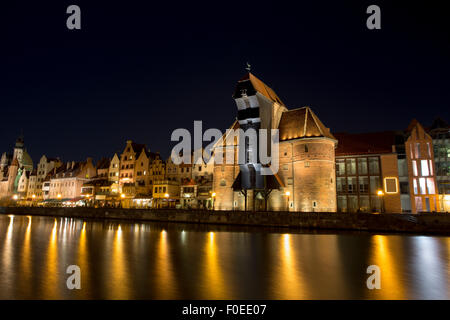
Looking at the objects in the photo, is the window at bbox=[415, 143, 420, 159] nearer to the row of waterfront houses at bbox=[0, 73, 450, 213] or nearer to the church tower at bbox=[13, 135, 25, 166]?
the row of waterfront houses at bbox=[0, 73, 450, 213]

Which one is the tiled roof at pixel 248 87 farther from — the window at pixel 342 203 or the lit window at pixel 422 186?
the lit window at pixel 422 186

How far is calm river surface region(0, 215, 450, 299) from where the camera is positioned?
10.1 meters

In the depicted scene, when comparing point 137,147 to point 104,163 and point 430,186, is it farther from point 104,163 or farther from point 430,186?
point 430,186

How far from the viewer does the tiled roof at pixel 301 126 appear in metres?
39.9

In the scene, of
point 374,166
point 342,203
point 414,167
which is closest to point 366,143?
point 374,166

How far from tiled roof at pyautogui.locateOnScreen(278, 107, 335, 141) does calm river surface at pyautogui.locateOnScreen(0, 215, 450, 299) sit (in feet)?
68.5

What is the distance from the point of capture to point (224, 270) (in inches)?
541

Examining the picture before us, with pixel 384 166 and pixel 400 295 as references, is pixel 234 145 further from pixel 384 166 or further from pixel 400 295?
pixel 400 295

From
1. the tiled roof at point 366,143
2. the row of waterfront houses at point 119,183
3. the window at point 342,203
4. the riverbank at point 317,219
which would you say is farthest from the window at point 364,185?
the row of waterfront houses at point 119,183

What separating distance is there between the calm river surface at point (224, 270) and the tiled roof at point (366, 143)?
76.3ft

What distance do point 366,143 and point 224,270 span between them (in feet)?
125

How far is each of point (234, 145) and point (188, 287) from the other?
1435 inches

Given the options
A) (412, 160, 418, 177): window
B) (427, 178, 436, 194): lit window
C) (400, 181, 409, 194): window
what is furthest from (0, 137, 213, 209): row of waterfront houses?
(427, 178, 436, 194): lit window
